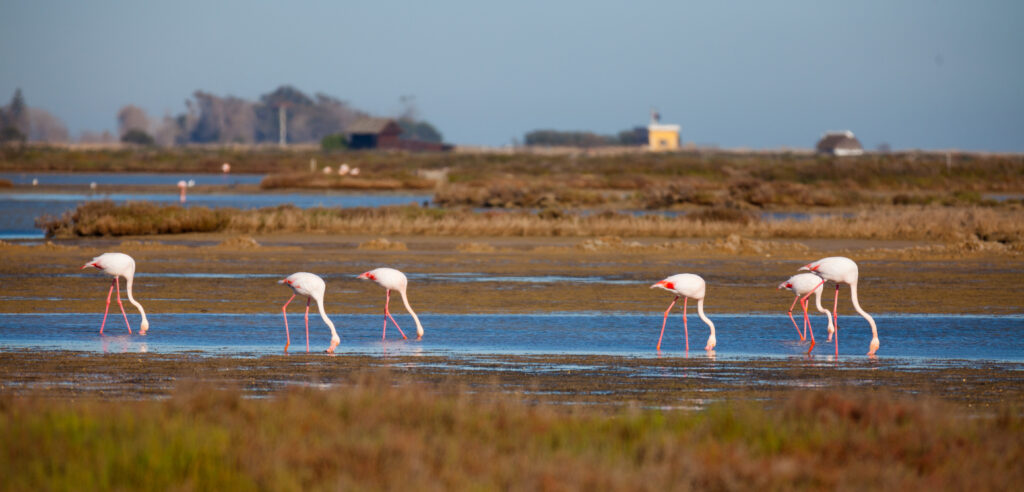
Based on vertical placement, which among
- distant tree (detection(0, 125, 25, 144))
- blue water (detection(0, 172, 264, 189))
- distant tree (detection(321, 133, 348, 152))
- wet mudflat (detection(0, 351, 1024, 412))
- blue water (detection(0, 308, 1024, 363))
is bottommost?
blue water (detection(0, 308, 1024, 363))

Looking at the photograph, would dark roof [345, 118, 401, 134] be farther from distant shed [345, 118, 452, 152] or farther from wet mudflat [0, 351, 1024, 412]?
wet mudflat [0, 351, 1024, 412]

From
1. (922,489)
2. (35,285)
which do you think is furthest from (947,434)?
(35,285)

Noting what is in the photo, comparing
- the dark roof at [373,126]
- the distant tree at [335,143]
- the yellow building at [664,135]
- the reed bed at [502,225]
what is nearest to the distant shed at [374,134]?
the dark roof at [373,126]

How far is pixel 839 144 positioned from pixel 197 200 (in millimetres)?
96946

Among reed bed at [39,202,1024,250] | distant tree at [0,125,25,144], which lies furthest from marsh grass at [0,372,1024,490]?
distant tree at [0,125,25,144]

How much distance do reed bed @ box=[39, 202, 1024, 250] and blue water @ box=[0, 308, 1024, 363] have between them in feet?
57.1

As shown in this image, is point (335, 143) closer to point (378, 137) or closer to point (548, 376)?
point (378, 137)

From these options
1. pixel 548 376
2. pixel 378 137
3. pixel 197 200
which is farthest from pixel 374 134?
pixel 548 376

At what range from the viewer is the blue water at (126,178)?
80062mm

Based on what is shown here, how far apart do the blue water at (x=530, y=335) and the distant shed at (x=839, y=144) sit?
12040cm

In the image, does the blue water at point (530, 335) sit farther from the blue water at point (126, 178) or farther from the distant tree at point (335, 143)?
the distant tree at point (335, 143)

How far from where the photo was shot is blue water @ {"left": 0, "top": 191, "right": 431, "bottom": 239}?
162ft

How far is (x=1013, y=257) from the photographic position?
29109 mm

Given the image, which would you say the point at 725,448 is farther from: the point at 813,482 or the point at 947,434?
the point at 947,434
